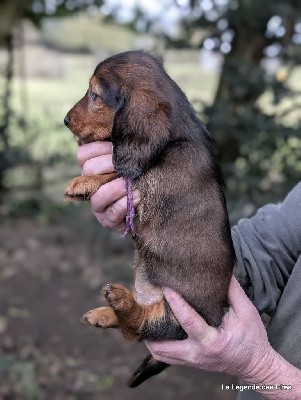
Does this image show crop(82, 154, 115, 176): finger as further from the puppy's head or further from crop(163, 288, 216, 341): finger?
crop(163, 288, 216, 341): finger

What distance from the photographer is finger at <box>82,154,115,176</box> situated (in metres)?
2.08

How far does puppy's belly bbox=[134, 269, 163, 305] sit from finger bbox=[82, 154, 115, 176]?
40 centimetres

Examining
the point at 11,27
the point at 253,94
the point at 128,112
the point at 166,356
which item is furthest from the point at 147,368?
the point at 11,27

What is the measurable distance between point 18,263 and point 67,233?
4.09ft

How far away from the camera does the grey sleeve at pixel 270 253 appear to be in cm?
233

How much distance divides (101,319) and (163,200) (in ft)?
1.53

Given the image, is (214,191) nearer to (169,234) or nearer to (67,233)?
(169,234)

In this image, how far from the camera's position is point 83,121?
2.11m

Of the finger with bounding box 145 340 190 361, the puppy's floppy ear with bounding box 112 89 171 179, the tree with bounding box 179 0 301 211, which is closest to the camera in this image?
the puppy's floppy ear with bounding box 112 89 171 179

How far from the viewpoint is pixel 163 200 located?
2.07m

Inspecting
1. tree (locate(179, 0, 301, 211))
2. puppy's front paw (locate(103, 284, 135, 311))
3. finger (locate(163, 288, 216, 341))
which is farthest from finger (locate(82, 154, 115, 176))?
tree (locate(179, 0, 301, 211))

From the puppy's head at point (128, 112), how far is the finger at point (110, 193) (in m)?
0.05

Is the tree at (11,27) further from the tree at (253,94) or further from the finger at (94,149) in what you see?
the finger at (94,149)

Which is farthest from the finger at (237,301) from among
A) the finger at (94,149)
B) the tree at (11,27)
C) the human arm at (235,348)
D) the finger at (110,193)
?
the tree at (11,27)
